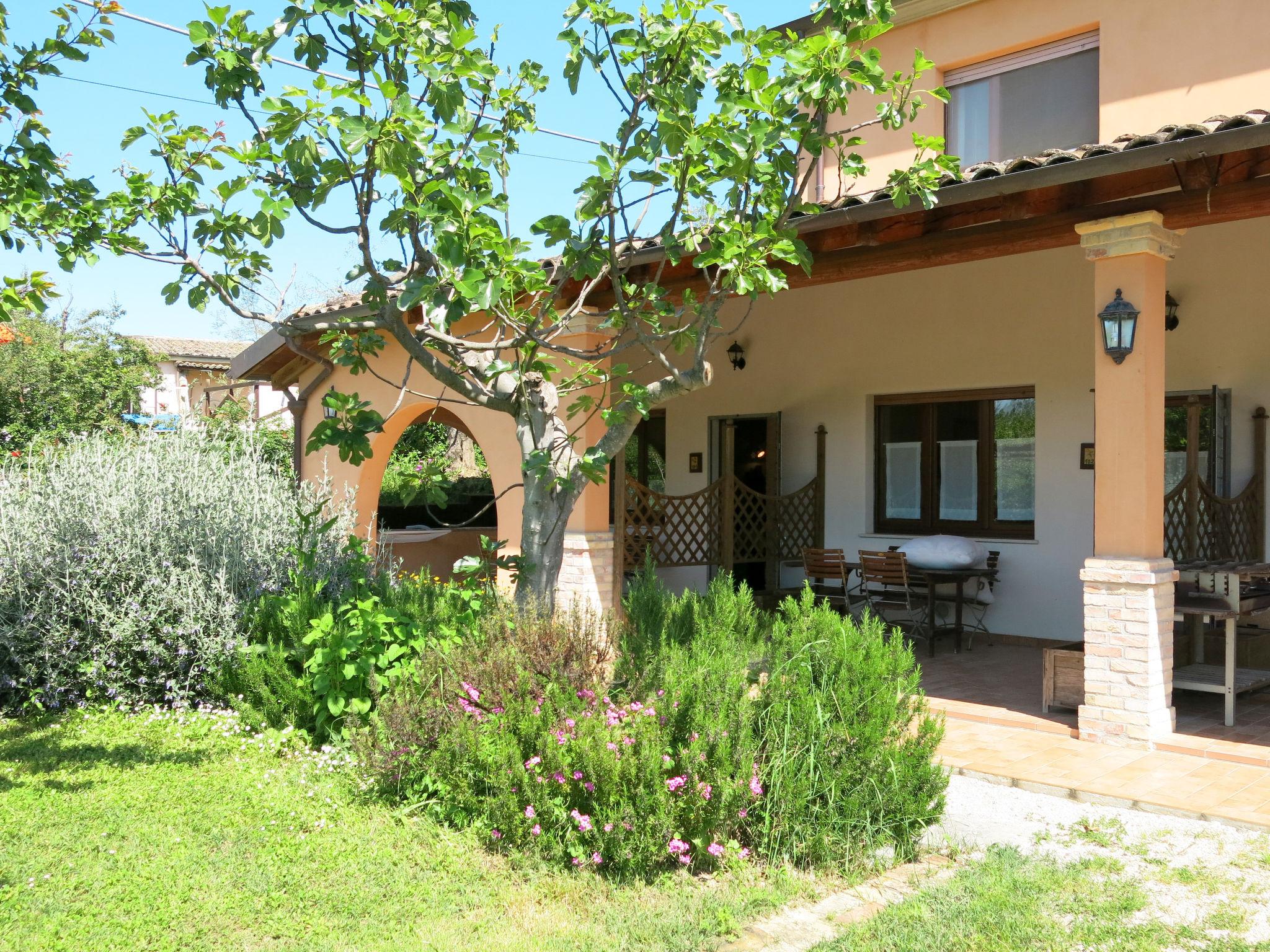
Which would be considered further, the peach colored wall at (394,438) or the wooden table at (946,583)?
the peach colored wall at (394,438)

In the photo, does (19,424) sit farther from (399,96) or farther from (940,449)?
(399,96)

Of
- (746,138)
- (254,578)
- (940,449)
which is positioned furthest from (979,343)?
(254,578)

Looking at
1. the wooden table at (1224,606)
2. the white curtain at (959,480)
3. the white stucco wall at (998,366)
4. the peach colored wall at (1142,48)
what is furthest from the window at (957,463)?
the wooden table at (1224,606)

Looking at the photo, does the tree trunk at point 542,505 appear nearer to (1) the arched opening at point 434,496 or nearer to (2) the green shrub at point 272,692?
(1) the arched opening at point 434,496

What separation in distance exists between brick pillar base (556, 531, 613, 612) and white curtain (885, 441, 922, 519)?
3323 mm

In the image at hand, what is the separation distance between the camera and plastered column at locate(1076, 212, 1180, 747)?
5430 millimetres

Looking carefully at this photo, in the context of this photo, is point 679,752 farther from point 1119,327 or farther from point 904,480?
point 904,480

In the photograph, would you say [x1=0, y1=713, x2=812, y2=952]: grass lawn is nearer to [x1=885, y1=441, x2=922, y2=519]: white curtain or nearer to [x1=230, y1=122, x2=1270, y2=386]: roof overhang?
[x1=230, y1=122, x2=1270, y2=386]: roof overhang

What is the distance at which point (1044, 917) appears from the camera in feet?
11.0

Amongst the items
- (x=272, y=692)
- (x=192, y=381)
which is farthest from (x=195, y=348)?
(x=272, y=692)

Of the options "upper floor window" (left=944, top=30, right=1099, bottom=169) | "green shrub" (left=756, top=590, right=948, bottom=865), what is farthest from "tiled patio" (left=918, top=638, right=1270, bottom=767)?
"upper floor window" (left=944, top=30, right=1099, bottom=169)

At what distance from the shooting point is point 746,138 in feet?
14.1

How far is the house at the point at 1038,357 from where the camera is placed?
5469 mm

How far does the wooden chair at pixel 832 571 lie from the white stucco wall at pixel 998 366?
686 mm
